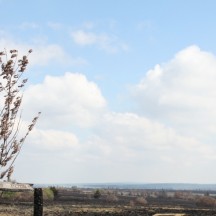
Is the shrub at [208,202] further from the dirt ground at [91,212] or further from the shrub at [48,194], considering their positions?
the shrub at [48,194]

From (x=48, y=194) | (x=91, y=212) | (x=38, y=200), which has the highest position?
(x=48, y=194)

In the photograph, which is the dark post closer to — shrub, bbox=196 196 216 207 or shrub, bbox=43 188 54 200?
shrub, bbox=196 196 216 207

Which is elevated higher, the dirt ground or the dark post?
the dark post

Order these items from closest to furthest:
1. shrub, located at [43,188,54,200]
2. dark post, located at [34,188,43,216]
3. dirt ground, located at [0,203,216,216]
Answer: dark post, located at [34,188,43,216], dirt ground, located at [0,203,216,216], shrub, located at [43,188,54,200]

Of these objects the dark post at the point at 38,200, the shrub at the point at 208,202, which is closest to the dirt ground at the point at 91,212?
the shrub at the point at 208,202

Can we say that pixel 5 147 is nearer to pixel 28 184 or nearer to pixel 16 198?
pixel 28 184

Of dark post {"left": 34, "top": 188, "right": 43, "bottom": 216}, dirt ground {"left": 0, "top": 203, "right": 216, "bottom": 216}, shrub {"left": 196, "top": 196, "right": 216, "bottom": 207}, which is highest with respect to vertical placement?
dark post {"left": 34, "top": 188, "right": 43, "bottom": 216}

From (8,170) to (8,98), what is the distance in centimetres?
153

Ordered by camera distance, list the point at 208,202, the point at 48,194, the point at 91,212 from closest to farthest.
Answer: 1. the point at 91,212
2. the point at 208,202
3. the point at 48,194

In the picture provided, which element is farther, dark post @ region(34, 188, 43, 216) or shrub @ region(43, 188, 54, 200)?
shrub @ region(43, 188, 54, 200)

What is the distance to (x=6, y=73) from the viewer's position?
10055 millimetres

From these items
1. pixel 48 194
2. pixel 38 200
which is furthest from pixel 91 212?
pixel 38 200

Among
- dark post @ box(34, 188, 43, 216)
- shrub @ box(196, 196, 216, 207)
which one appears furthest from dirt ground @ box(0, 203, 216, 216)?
dark post @ box(34, 188, 43, 216)

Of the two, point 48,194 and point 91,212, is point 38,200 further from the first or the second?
point 48,194
